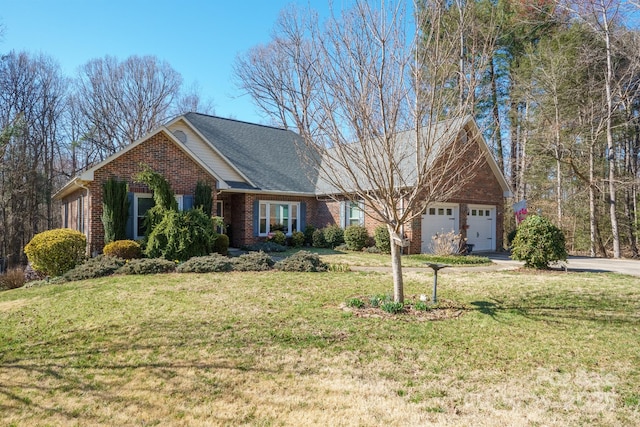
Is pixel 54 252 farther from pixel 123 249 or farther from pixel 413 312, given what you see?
pixel 413 312

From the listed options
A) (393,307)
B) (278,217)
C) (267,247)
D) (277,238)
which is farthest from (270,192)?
(393,307)

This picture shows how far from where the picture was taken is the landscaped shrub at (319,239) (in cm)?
1878

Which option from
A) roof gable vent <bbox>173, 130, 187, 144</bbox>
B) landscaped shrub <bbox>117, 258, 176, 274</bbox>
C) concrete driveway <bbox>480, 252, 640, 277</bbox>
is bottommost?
concrete driveway <bbox>480, 252, 640, 277</bbox>

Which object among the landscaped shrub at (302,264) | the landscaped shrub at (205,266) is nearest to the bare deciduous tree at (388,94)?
the landscaped shrub at (302,264)

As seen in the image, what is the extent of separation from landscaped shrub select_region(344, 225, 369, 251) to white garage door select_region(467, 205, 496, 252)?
4.90 meters

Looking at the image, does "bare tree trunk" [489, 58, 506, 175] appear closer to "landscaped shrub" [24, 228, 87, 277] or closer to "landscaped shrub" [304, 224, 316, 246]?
"landscaped shrub" [304, 224, 316, 246]

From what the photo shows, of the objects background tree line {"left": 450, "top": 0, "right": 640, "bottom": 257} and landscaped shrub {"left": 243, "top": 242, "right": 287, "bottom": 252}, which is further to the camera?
background tree line {"left": 450, "top": 0, "right": 640, "bottom": 257}

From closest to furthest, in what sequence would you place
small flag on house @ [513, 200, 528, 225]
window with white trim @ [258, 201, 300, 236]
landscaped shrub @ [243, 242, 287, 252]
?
landscaped shrub @ [243, 242, 287, 252], window with white trim @ [258, 201, 300, 236], small flag on house @ [513, 200, 528, 225]

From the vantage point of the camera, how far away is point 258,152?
20.7 m

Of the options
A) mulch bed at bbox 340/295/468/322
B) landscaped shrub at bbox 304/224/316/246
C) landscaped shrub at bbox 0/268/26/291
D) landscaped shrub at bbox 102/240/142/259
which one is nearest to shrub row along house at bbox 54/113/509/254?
landscaped shrub at bbox 304/224/316/246

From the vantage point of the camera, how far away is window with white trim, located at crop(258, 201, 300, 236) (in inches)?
722

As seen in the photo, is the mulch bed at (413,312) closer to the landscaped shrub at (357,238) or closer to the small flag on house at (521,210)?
the landscaped shrub at (357,238)

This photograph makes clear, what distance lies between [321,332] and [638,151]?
78.6ft

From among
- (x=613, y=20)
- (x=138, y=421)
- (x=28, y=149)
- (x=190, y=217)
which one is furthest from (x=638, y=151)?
(x=28, y=149)
